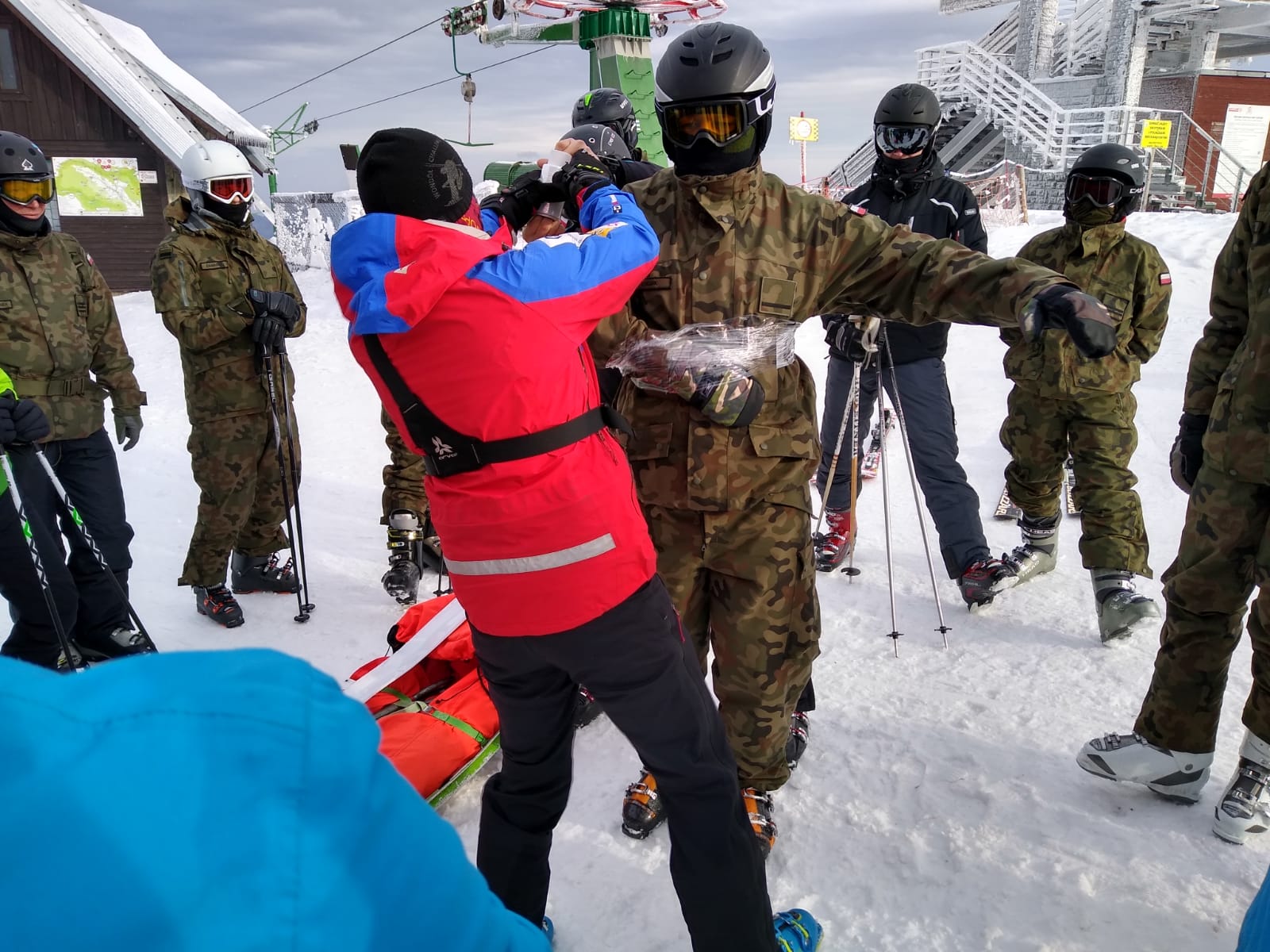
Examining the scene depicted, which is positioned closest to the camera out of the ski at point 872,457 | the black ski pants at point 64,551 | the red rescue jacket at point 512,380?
the red rescue jacket at point 512,380

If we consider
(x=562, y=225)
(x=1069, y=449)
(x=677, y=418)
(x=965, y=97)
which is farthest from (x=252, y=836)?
(x=965, y=97)

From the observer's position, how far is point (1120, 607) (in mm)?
4215

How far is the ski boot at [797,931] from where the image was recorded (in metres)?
2.42

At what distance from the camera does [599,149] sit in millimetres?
3840

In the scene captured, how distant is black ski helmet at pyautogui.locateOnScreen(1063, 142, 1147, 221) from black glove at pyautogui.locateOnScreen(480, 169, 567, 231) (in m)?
3.14

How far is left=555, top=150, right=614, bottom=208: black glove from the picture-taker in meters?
2.35

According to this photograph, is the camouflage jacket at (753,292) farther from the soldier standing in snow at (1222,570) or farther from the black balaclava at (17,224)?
the black balaclava at (17,224)

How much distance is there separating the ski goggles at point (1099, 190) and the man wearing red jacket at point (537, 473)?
11.1ft

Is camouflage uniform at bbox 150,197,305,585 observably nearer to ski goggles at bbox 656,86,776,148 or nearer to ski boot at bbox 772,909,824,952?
ski goggles at bbox 656,86,776,148

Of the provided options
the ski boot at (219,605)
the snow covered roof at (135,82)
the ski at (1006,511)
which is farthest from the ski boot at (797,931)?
the snow covered roof at (135,82)

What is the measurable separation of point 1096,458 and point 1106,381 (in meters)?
0.40

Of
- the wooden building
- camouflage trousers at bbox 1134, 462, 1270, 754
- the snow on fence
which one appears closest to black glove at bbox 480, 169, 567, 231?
camouflage trousers at bbox 1134, 462, 1270, 754

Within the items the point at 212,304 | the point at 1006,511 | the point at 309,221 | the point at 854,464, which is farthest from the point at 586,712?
the point at 309,221

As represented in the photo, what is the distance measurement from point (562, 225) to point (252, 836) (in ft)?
8.98
